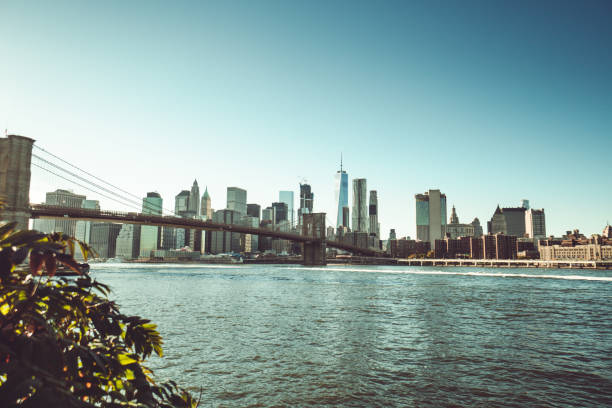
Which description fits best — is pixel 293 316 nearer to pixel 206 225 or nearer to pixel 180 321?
pixel 180 321

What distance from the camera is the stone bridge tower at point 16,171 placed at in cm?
4672

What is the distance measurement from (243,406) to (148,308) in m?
18.8

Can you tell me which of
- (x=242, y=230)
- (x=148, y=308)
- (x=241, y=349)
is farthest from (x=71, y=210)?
(x=241, y=349)

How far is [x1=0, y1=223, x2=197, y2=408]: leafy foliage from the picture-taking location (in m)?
1.48

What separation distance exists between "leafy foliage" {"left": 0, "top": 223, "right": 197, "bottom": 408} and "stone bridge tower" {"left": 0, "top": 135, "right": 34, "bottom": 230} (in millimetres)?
53865

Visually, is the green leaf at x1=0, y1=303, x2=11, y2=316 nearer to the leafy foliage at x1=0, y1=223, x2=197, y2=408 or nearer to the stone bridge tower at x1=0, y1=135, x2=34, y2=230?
the leafy foliage at x1=0, y1=223, x2=197, y2=408

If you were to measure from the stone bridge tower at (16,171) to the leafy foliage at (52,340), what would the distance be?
5386cm

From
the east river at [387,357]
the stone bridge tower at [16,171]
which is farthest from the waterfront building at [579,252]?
the stone bridge tower at [16,171]

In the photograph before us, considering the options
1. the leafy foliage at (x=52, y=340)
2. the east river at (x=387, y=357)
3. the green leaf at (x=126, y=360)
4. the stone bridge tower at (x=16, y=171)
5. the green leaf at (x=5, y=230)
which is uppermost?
the stone bridge tower at (x=16, y=171)

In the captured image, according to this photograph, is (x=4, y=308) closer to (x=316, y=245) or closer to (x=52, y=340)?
(x=52, y=340)

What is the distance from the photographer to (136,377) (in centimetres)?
241

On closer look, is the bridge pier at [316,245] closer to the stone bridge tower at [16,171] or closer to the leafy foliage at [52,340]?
the stone bridge tower at [16,171]

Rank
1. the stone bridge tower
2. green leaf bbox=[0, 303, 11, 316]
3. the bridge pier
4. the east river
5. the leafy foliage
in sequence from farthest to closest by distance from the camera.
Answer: the bridge pier, the stone bridge tower, the east river, green leaf bbox=[0, 303, 11, 316], the leafy foliage

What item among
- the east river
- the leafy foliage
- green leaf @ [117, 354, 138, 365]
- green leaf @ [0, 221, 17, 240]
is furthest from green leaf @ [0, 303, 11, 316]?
the east river
